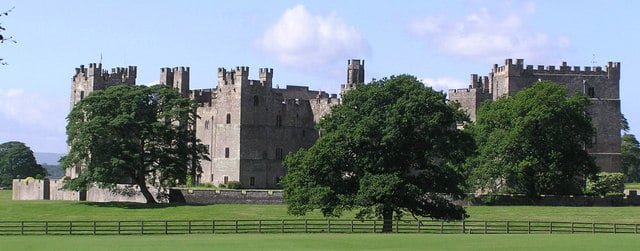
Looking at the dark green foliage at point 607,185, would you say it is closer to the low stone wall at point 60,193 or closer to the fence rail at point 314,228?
the fence rail at point 314,228

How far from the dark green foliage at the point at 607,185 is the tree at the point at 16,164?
9024 cm

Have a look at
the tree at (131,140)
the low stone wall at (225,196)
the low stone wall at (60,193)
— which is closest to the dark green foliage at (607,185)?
the low stone wall at (225,196)

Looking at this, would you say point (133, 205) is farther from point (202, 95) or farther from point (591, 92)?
point (591, 92)

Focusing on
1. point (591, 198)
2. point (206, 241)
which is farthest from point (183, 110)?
point (206, 241)

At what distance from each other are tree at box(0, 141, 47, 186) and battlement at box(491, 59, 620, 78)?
7953 centimetres

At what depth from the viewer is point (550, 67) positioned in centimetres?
11012

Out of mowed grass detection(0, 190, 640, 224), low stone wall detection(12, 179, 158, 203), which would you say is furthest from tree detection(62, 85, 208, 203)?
mowed grass detection(0, 190, 640, 224)

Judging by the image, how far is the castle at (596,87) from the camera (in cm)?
10962

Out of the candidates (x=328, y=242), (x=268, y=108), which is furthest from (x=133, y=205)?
(x=328, y=242)

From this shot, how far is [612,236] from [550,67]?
49657 mm

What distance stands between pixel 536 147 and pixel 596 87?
21494mm

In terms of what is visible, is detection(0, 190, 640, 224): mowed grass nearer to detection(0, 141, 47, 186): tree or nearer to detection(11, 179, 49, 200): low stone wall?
detection(11, 179, 49, 200): low stone wall

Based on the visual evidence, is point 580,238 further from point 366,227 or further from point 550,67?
point 550,67

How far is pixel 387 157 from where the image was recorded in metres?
67.4
